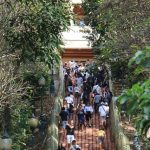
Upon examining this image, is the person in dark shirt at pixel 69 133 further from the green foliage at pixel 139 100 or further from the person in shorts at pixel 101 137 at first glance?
the green foliage at pixel 139 100

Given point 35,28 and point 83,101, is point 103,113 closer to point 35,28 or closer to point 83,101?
point 83,101

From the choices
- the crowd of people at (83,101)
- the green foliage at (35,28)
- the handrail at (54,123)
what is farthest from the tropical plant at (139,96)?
the handrail at (54,123)

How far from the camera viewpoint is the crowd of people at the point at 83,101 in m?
23.0

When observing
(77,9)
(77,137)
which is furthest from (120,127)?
(77,9)

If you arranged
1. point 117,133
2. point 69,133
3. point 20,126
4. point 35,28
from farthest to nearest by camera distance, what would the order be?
point 69,133 < point 117,133 < point 20,126 < point 35,28

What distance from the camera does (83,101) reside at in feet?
89.3

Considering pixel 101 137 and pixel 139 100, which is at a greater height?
pixel 101 137

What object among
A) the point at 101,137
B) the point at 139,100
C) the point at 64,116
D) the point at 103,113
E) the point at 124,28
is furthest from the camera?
the point at 103,113

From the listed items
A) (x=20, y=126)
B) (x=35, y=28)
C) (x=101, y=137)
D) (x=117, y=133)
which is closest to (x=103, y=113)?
(x=101, y=137)

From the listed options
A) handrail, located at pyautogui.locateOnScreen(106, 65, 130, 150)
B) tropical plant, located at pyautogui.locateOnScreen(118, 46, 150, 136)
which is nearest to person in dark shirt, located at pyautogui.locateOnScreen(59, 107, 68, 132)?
handrail, located at pyautogui.locateOnScreen(106, 65, 130, 150)

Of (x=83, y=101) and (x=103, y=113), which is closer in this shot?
(x=103, y=113)

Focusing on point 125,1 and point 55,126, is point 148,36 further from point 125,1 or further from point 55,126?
point 55,126

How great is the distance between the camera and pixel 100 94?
27.6 metres

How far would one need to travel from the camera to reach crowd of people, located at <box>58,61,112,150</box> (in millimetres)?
22984
